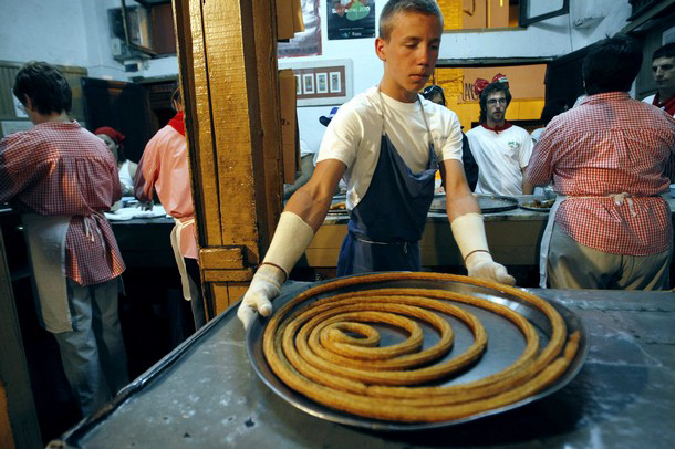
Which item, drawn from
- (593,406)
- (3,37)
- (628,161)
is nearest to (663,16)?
(628,161)

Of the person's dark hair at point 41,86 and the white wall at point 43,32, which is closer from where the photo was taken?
the person's dark hair at point 41,86

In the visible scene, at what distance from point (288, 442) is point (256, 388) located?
0.63 ft

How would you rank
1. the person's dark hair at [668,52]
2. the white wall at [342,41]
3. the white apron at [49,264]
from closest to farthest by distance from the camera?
the white apron at [49,264] → the person's dark hair at [668,52] → the white wall at [342,41]

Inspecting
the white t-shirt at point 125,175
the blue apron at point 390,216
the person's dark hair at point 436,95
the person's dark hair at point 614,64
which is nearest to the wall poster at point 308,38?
the white t-shirt at point 125,175

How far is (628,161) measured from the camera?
2.22 m

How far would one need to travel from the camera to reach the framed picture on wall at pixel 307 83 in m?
6.92

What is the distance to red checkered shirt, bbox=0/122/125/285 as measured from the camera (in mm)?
2348

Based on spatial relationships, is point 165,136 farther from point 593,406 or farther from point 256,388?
point 593,406

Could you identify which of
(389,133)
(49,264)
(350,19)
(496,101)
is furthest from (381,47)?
(350,19)

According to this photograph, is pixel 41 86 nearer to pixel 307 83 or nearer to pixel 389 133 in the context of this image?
pixel 389 133

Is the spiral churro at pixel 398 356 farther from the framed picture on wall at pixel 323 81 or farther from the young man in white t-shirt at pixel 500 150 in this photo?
the framed picture on wall at pixel 323 81

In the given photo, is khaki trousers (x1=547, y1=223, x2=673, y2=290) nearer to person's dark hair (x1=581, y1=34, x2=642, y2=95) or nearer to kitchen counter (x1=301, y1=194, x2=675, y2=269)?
kitchen counter (x1=301, y1=194, x2=675, y2=269)

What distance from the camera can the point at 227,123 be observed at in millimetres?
1617

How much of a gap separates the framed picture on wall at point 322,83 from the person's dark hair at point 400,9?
17.9 feet
